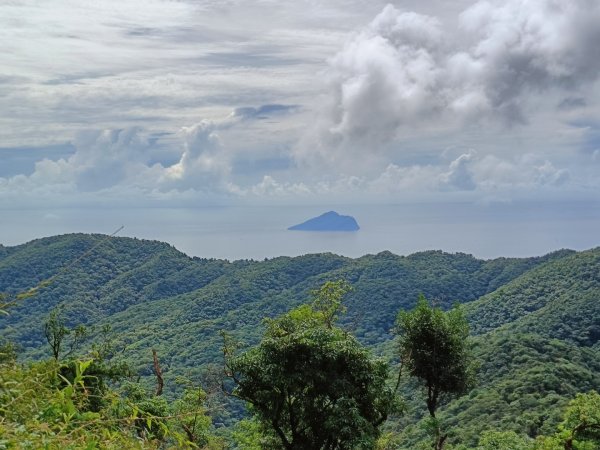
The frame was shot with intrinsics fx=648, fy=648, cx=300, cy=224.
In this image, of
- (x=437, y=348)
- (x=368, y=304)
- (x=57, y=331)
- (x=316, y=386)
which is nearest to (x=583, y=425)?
(x=437, y=348)

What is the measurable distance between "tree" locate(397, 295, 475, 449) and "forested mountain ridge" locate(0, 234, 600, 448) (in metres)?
16.3

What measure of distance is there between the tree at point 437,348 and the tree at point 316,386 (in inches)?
66.1

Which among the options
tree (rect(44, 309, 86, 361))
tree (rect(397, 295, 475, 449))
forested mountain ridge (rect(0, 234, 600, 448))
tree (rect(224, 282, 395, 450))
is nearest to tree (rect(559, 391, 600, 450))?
tree (rect(397, 295, 475, 449))

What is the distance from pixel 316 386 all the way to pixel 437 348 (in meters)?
3.33

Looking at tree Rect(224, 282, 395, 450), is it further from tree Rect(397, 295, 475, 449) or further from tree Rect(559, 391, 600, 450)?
tree Rect(559, 391, 600, 450)

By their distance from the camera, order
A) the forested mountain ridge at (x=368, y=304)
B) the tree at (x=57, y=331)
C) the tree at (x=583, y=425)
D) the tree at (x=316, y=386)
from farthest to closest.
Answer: the forested mountain ridge at (x=368, y=304) → the tree at (x=57, y=331) → the tree at (x=583, y=425) → the tree at (x=316, y=386)

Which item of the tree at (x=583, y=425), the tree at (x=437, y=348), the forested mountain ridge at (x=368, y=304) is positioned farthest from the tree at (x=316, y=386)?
the forested mountain ridge at (x=368, y=304)

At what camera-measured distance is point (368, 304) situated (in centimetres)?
9594

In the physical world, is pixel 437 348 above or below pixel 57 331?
below

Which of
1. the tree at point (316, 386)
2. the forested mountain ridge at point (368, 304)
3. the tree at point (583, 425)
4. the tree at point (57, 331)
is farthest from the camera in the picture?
the forested mountain ridge at point (368, 304)

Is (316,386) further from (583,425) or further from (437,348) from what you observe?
(583,425)

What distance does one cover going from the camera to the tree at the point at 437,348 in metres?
14.5

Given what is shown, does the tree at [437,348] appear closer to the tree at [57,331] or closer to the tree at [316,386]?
the tree at [316,386]

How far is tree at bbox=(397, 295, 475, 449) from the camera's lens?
47.7ft
